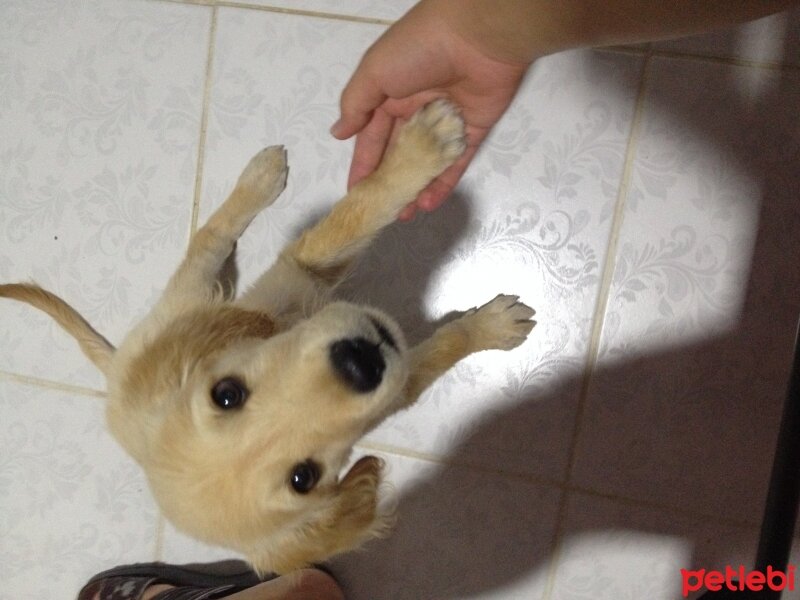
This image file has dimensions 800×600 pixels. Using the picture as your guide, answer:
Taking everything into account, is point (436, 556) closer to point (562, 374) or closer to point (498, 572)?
point (498, 572)

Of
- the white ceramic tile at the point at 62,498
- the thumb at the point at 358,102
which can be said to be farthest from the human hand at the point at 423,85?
the white ceramic tile at the point at 62,498

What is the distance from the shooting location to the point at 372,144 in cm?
110

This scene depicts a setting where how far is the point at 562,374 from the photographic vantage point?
1266 millimetres

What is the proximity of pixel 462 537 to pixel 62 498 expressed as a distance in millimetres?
896

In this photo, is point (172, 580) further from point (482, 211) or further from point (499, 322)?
point (482, 211)

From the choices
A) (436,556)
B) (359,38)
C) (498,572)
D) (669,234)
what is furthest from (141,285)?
(669,234)

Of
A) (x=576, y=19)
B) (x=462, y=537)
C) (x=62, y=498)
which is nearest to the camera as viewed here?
(x=576, y=19)

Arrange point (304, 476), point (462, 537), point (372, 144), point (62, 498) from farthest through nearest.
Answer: point (62, 498), point (462, 537), point (372, 144), point (304, 476)

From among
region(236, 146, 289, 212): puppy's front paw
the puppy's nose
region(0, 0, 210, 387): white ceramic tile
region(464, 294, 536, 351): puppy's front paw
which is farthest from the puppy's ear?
region(0, 0, 210, 387): white ceramic tile

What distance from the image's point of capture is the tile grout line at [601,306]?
1.20 meters

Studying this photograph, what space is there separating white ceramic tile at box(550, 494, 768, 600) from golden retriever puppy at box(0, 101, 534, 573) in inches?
17.8

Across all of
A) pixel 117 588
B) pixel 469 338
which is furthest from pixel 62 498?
pixel 469 338

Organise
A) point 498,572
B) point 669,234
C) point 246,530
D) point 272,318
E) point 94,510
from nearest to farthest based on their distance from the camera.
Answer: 1. point 246,530
2. point 272,318
3. point 669,234
4. point 498,572
5. point 94,510

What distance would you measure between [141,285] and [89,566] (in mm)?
672
